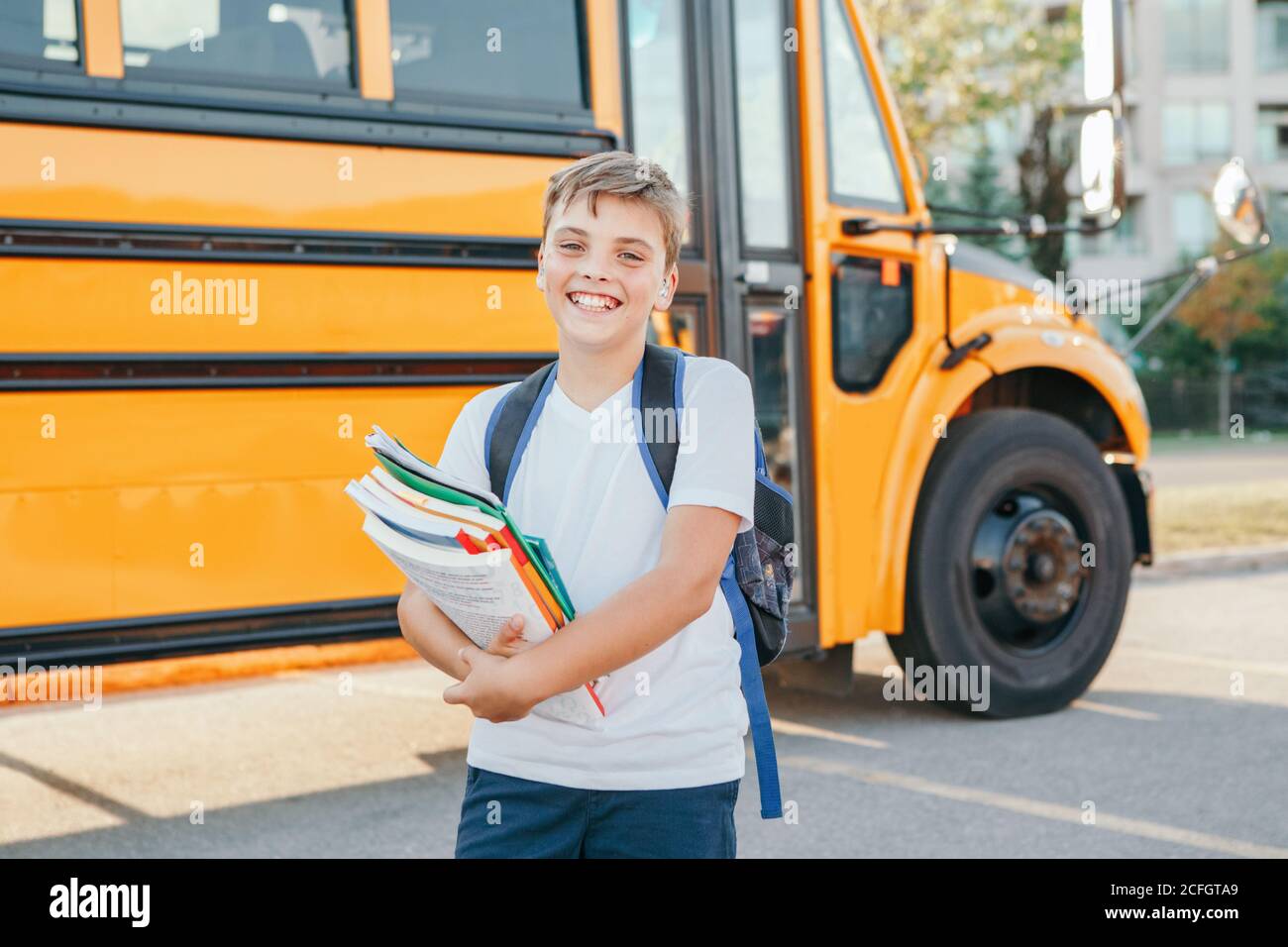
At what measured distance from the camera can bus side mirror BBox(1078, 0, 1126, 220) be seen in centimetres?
447

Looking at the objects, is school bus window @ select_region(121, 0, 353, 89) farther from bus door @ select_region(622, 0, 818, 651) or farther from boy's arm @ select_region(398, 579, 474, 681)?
boy's arm @ select_region(398, 579, 474, 681)

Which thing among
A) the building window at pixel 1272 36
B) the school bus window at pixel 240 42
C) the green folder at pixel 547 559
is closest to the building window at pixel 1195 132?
the building window at pixel 1272 36

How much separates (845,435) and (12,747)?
2.83 m

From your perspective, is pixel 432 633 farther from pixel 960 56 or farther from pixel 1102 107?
pixel 960 56

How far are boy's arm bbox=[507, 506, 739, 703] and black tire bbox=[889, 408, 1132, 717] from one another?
10.7ft

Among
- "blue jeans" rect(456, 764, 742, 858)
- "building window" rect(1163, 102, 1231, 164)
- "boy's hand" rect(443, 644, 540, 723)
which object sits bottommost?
"blue jeans" rect(456, 764, 742, 858)

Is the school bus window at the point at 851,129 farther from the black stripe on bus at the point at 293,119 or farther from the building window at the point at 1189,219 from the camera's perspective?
the building window at the point at 1189,219

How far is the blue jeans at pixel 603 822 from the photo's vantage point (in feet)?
6.22

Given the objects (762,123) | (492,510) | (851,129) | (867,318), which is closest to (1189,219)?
(851,129)

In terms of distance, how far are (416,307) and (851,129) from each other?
5.64 feet

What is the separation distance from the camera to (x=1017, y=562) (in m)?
5.30

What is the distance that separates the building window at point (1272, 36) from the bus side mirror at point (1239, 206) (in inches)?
1752

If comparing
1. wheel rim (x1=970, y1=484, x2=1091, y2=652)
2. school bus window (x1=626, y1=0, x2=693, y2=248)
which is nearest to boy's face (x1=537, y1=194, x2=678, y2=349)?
school bus window (x1=626, y1=0, x2=693, y2=248)
